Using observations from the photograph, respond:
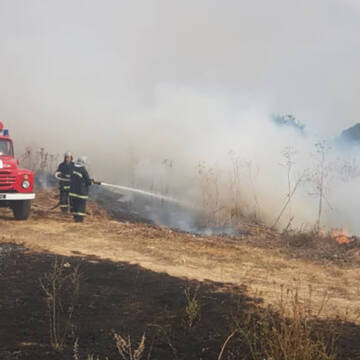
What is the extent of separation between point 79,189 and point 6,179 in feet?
5.93

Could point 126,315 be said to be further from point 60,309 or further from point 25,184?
point 25,184

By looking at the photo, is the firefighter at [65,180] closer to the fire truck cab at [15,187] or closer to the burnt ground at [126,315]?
the fire truck cab at [15,187]

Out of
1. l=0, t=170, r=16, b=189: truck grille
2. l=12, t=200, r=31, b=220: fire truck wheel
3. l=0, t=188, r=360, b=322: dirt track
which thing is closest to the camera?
l=0, t=188, r=360, b=322: dirt track

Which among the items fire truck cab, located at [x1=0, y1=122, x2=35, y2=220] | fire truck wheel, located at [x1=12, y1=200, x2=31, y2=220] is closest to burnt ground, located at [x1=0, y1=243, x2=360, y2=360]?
fire truck cab, located at [x1=0, y1=122, x2=35, y2=220]

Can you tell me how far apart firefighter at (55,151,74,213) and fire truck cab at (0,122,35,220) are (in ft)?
5.36

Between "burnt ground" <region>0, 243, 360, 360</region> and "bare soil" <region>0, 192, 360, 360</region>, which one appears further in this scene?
"bare soil" <region>0, 192, 360, 360</region>

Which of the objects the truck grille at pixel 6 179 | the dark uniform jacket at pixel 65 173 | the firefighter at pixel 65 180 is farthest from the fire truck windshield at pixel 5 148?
the dark uniform jacket at pixel 65 173

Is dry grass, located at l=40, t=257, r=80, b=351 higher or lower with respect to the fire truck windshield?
lower

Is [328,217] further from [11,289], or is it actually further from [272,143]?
[11,289]

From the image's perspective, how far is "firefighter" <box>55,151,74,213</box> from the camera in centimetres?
1251

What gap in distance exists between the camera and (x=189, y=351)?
3803mm

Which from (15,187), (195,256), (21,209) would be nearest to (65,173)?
(21,209)

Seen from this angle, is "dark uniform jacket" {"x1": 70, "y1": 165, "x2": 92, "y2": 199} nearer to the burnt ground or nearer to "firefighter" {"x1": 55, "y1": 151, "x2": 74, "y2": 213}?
"firefighter" {"x1": 55, "y1": 151, "x2": 74, "y2": 213}

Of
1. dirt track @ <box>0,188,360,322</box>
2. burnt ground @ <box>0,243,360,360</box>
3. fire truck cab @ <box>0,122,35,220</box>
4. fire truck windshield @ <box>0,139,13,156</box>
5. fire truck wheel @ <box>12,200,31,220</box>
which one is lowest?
dirt track @ <box>0,188,360,322</box>
